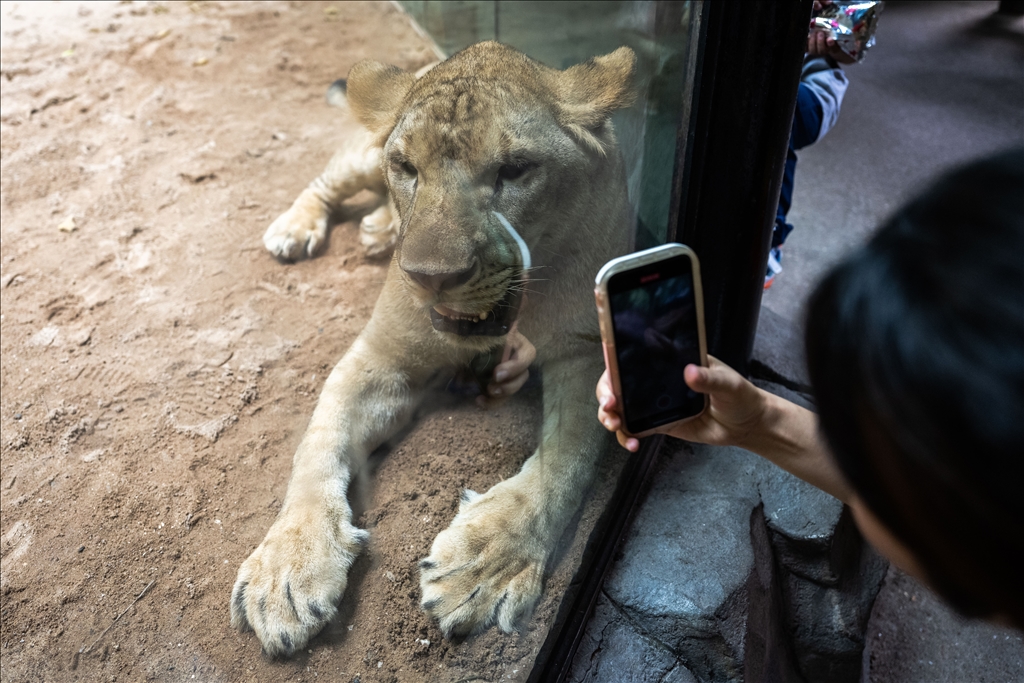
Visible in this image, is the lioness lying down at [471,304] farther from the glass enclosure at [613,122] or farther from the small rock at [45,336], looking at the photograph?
the small rock at [45,336]

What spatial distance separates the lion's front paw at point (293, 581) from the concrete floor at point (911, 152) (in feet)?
4.04

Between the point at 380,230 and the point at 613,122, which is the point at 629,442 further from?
the point at 380,230

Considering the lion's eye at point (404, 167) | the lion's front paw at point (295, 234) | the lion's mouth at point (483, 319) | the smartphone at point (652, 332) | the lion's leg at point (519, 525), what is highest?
the lion's eye at point (404, 167)

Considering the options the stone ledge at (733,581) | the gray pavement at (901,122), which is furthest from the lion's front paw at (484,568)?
the gray pavement at (901,122)

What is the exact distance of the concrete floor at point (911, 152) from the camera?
2.36 meters

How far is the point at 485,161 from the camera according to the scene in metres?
1.33

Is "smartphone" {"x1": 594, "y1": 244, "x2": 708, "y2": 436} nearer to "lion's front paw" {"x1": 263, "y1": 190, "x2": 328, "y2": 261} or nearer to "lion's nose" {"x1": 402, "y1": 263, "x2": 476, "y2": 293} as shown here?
"lion's nose" {"x1": 402, "y1": 263, "x2": 476, "y2": 293}

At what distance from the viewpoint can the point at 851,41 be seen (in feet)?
7.80

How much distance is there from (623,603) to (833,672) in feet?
3.44

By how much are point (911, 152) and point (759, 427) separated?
8.97 feet

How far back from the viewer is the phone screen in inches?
44.7

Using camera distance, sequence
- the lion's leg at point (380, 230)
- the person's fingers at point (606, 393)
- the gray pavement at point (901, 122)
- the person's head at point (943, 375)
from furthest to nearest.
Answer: the gray pavement at point (901, 122), the lion's leg at point (380, 230), the person's fingers at point (606, 393), the person's head at point (943, 375)

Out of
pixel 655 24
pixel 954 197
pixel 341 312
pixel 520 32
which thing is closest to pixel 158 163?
pixel 341 312

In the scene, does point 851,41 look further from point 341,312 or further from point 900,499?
point 900,499
